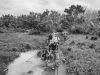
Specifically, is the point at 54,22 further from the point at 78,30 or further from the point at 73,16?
the point at 78,30

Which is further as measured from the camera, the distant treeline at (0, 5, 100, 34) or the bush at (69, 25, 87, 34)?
the distant treeline at (0, 5, 100, 34)

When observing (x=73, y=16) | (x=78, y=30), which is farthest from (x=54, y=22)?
(x=78, y=30)

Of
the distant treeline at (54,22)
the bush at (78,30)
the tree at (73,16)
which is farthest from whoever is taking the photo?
the tree at (73,16)

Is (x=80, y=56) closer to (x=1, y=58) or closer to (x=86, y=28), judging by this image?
(x=1, y=58)

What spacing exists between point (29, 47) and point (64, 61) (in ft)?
27.2

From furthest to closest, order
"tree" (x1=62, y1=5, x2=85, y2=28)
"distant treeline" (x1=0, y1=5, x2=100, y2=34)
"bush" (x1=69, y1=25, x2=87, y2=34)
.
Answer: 1. "tree" (x1=62, y1=5, x2=85, y2=28)
2. "distant treeline" (x1=0, y1=5, x2=100, y2=34)
3. "bush" (x1=69, y1=25, x2=87, y2=34)

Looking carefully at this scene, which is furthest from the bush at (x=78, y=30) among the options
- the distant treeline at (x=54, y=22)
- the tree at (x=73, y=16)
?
the tree at (x=73, y=16)

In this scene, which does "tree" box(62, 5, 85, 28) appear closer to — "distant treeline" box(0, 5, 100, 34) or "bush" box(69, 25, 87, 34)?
"distant treeline" box(0, 5, 100, 34)

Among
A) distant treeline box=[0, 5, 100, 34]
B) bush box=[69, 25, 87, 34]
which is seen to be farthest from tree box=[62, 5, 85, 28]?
bush box=[69, 25, 87, 34]

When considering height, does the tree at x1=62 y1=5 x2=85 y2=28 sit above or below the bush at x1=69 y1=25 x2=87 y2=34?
above

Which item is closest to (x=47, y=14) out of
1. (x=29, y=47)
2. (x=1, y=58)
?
(x=29, y=47)

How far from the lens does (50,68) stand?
447 inches

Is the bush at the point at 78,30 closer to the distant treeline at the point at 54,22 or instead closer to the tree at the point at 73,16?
the distant treeline at the point at 54,22

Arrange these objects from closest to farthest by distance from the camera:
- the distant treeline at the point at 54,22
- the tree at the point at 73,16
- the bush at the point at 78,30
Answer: the bush at the point at 78,30
the distant treeline at the point at 54,22
the tree at the point at 73,16
